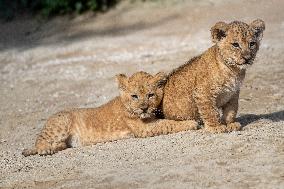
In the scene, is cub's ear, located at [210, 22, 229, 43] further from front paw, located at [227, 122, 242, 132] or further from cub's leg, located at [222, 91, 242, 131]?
front paw, located at [227, 122, 242, 132]

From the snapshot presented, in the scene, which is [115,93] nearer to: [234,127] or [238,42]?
[234,127]

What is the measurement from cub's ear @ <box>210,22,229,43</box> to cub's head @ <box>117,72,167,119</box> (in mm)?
825

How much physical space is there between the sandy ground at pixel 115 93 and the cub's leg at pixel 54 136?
0.18 meters

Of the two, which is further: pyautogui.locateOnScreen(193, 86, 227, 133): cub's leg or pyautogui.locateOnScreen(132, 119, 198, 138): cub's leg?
pyautogui.locateOnScreen(132, 119, 198, 138): cub's leg

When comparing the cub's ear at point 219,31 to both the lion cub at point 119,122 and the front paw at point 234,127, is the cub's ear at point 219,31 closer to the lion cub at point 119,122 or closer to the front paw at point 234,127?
the lion cub at point 119,122

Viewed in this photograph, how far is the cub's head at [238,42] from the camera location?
7.00m

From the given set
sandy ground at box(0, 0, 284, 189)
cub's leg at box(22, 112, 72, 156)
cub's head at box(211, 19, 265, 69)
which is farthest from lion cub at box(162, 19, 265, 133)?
cub's leg at box(22, 112, 72, 156)

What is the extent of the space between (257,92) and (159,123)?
3.15 metres

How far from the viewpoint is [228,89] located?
727 cm

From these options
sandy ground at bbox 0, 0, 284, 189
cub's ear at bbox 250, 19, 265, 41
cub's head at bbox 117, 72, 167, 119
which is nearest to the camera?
sandy ground at bbox 0, 0, 284, 189

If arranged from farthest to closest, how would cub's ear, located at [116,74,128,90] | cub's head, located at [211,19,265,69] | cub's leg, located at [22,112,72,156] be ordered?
1. cub's leg, located at [22,112,72,156]
2. cub's ear, located at [116,74,128,90]
3. cub's head, located at [211,19,265,69]

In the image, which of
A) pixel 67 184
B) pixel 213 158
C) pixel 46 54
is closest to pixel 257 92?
pixel 213 158

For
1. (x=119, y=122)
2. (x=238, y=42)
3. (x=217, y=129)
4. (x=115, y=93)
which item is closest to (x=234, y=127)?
(x=217, y=129)

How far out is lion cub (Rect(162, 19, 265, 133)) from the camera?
278 inches
